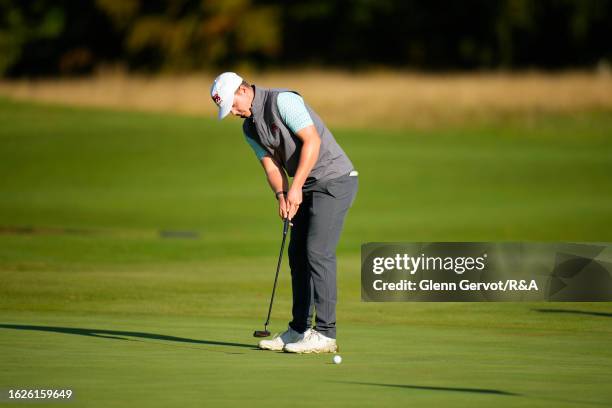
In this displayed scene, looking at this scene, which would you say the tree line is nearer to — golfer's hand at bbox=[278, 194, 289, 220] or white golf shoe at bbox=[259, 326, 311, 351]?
golfer's hand at bbox=[278, 194, 289, 220]

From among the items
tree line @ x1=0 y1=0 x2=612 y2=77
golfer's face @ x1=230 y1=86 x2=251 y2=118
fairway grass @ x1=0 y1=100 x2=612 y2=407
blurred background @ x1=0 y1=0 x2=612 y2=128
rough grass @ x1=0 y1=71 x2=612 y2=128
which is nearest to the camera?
fairway grass @ x1=0 y1=100 x2=612 y2=407

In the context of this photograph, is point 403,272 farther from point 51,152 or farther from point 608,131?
point 608,131

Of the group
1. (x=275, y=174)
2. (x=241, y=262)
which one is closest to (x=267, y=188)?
(x=241, y=262)

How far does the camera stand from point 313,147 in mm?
6879

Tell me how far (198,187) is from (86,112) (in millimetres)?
9130

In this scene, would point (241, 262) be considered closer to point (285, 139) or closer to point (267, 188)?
point (285, 139)

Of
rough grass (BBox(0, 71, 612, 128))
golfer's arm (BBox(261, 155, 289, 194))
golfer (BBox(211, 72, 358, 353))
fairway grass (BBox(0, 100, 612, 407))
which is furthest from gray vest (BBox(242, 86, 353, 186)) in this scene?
rough grass (BBox(0, 71, 612, 128))

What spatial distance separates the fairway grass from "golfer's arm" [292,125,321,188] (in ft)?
3.28

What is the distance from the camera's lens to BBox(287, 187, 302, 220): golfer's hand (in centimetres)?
693

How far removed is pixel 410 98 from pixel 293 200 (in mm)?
27934

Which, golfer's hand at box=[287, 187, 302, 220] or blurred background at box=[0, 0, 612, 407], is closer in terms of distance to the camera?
blurred background at box=[0, 0, 612, 407]

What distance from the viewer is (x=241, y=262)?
1407 centimetres

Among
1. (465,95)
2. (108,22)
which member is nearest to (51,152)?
(465,95)

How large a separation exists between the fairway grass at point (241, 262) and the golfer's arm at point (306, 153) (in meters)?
1.00
